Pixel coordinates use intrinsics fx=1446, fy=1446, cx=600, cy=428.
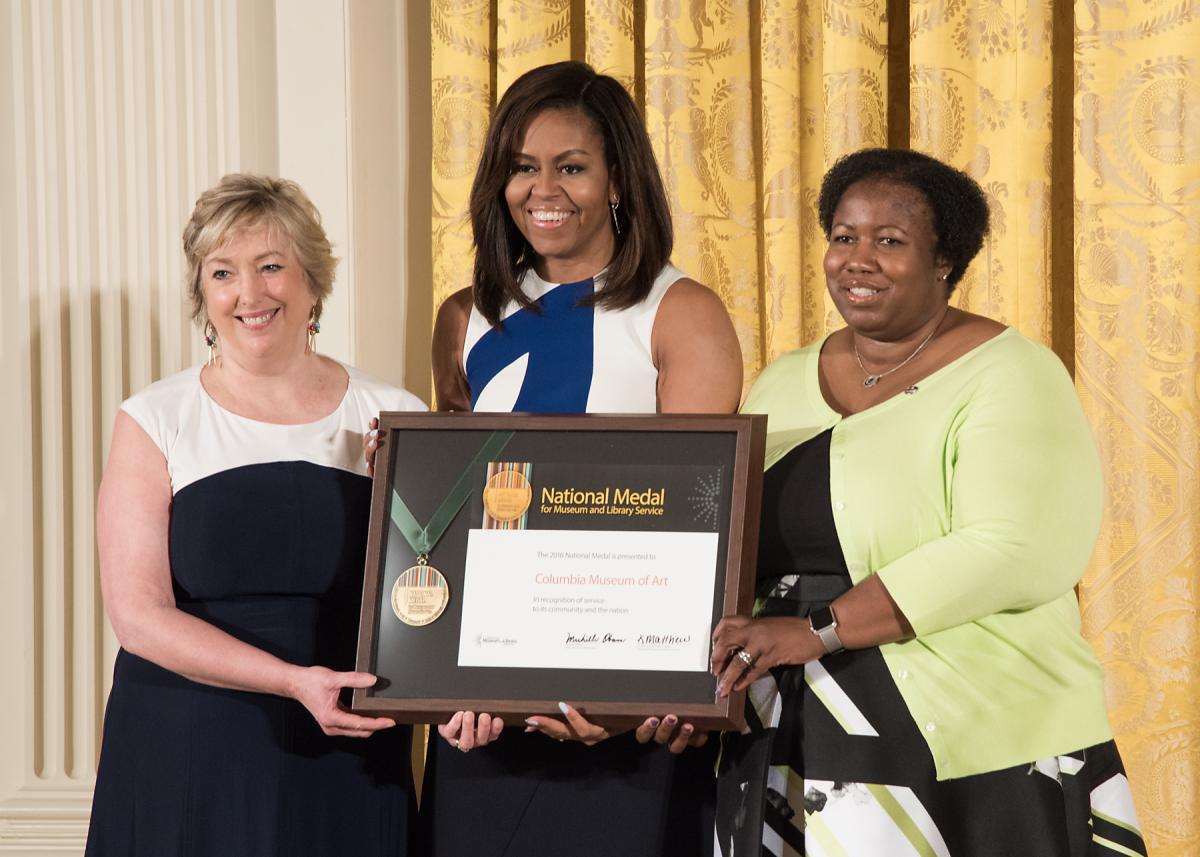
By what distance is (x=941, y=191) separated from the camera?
1.89 metres

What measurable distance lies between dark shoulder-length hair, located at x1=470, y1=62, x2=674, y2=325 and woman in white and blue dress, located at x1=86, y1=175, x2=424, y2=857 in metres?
0.31

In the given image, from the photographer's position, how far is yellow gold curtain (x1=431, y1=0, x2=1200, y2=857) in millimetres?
2822

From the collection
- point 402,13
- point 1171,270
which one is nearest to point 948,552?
point 1171,270

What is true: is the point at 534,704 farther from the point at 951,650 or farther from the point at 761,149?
the point at 761,149

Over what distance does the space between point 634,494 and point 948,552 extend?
409 mm

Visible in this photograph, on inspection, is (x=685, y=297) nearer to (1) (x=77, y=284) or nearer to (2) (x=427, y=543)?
(2) (x=427, y=543)

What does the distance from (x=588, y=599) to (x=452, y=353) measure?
609 millimetres

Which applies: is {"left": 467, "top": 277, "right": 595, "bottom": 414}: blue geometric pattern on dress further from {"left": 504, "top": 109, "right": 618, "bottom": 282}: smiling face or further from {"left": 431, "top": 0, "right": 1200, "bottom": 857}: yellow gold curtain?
{"left": 431, "top": 0, "right": 1200, "bottom": 857}: yellow gold curtain

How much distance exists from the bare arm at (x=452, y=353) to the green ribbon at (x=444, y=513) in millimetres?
395

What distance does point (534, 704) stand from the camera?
186 cm

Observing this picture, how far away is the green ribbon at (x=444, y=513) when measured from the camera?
195 centimetres

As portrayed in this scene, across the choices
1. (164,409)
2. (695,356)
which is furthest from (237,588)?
(695,356)

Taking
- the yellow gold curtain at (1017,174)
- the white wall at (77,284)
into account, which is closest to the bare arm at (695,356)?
the yellow gold curtain at (1017,174)

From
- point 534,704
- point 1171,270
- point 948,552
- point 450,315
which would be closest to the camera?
point 948,552
